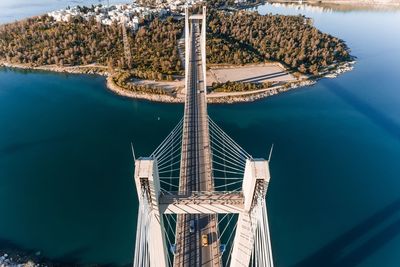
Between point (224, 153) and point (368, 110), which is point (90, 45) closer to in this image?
point (224, 153)

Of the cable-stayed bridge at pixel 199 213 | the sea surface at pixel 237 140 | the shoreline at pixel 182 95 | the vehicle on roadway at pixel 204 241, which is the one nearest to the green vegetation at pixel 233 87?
the shoreline at pixel 182 95

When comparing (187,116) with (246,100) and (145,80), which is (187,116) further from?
(145,80)

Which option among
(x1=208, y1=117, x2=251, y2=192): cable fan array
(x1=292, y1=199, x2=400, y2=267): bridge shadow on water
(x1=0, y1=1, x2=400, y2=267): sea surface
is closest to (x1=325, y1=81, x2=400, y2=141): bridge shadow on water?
(x1=0, y1=1, x2=400, y2=267): sea surface

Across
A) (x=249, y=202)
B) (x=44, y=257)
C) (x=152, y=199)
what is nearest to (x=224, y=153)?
(x=249, y=202)

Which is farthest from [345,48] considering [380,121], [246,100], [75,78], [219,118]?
[75,78]

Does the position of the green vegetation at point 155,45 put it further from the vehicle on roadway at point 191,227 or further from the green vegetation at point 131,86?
the vehicle on roadway at point 191,227

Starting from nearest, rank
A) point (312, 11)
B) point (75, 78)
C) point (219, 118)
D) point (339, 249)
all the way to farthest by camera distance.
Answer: point (339, 249) < point (219, 118) < point (75, 78) < point (312, 11)
